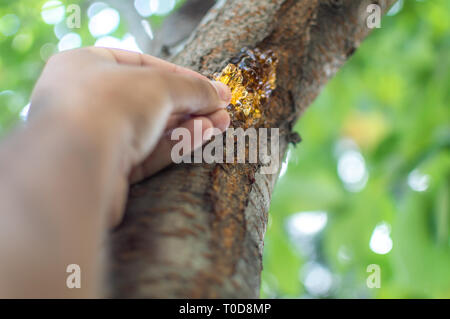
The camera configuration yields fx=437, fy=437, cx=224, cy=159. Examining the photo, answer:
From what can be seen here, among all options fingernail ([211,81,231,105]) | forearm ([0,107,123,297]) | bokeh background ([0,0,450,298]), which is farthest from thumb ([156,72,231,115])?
bokeh background ([0,0,450,298])

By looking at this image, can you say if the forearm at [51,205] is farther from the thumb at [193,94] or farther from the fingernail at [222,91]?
the fingernail at [222,91]

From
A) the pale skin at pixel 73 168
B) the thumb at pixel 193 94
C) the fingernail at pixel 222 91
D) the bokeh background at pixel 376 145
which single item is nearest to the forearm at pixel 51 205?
the pale skin at pixel 73 168

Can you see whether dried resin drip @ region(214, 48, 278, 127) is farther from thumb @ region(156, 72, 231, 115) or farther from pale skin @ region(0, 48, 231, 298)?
pale skin @ region(0, 48, 231, 298)

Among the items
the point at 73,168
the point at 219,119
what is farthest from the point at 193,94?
the point at 73,168

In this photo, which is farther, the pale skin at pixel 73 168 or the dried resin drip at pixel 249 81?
the dried resin drip at pixel 249 81

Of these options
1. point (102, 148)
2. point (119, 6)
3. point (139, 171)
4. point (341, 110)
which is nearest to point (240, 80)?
point (139, 171)

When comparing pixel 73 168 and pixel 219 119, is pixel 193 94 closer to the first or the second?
pixel 219 119
